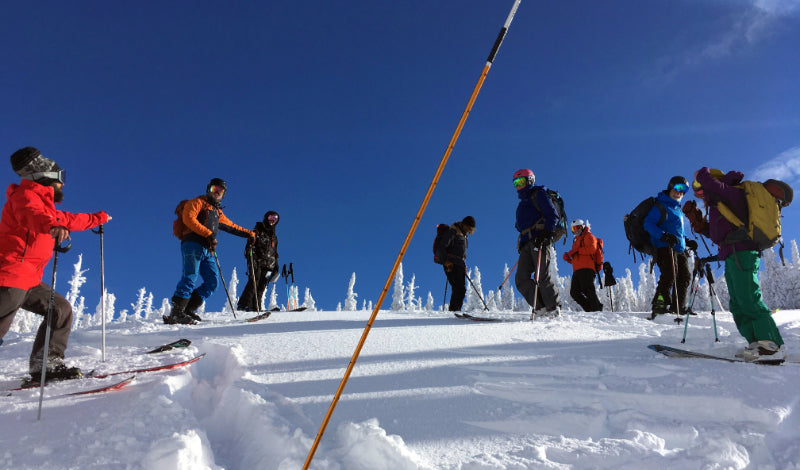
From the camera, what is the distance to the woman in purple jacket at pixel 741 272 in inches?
153

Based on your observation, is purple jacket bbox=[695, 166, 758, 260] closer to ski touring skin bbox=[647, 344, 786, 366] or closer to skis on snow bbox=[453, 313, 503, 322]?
ski touring skin bbox=[647, 344, 786, 366]

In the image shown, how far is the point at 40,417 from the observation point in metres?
2.71

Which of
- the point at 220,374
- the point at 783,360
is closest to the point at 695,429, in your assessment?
the point at 783,360

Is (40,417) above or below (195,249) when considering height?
below

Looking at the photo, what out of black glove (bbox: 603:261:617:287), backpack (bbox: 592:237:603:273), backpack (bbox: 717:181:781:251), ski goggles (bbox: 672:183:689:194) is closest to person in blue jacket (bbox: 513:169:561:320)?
ski goggles (bbox: 672:183:689:194)

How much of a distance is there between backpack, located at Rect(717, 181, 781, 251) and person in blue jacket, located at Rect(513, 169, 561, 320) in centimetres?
278

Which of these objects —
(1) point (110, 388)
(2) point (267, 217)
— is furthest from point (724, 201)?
(2) point (267, 217)

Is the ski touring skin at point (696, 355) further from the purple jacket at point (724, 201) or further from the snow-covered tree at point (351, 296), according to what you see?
the snow-covered tree at point (351, 296)

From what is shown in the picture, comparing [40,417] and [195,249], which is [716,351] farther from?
[195,249]

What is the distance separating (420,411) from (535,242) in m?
4.67

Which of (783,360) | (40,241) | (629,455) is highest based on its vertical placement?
(40,241)

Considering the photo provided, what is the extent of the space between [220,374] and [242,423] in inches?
54.4

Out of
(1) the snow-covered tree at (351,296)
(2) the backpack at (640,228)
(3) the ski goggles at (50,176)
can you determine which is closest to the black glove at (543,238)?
(2) the backpack at (640,228)

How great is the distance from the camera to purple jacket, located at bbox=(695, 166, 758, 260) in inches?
165
